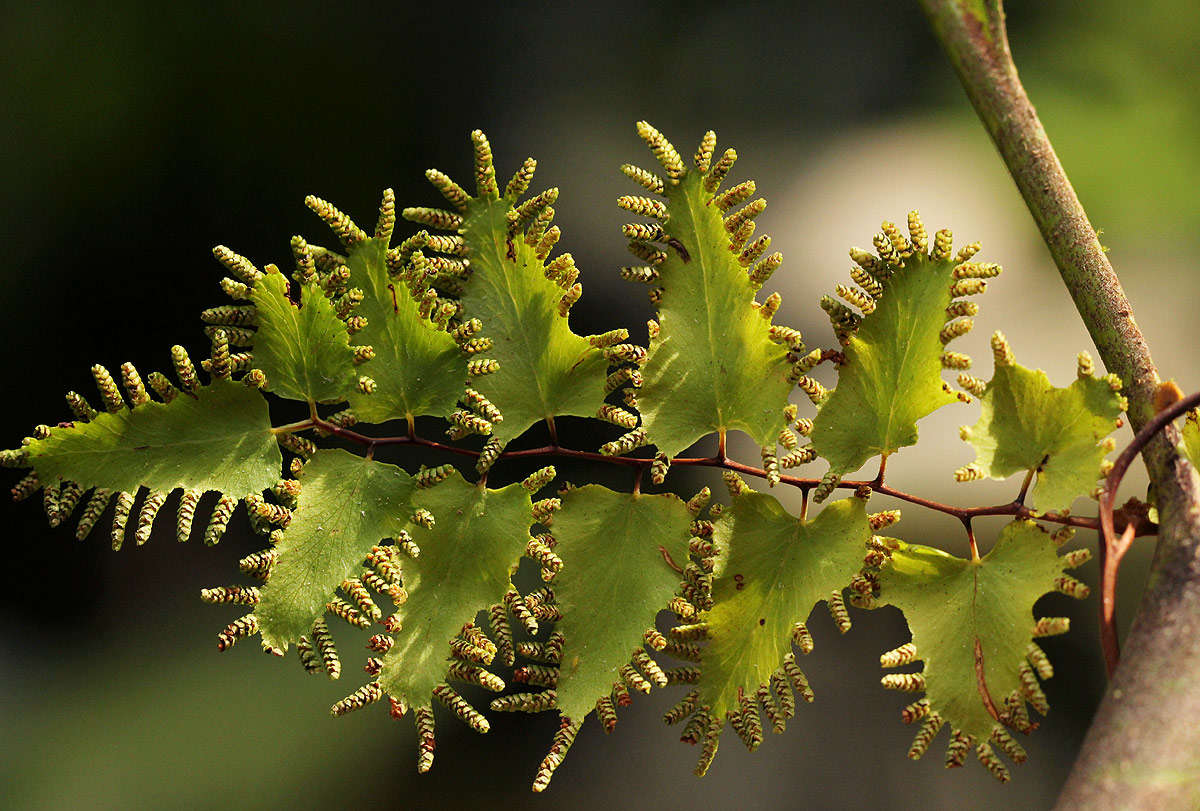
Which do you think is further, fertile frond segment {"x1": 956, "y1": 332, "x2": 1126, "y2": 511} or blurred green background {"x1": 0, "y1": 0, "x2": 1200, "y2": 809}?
blurred green background {"x1": 0, "y1": 0, "x2": 1200, "y2": 809}

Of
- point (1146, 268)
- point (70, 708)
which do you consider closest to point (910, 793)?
point (1146, 268)

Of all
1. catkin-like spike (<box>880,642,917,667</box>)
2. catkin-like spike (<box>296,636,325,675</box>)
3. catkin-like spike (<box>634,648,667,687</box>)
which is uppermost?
catkin-like spike (<box>296,636,325,675</box>)

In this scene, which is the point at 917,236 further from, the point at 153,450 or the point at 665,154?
the point at 153,450

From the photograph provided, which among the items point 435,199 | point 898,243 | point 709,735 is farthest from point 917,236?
point 435,199

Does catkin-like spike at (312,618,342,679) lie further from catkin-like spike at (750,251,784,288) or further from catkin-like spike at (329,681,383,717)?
catkin-like spike at (750,251,784,288)

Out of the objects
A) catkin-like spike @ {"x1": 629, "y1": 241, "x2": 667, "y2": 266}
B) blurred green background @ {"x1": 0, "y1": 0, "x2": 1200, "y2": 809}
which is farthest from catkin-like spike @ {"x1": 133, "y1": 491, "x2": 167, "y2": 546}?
blurred green background @ {"x1": 0, "y1": 0, "x2": 1200, "y2": 809}

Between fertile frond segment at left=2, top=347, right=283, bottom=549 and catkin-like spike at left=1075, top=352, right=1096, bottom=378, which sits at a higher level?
fertile frond segment at left=2, top=347, right=283, bottom=549

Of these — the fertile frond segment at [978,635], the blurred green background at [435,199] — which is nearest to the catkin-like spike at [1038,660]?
the fertile frond segment at [978,635]
